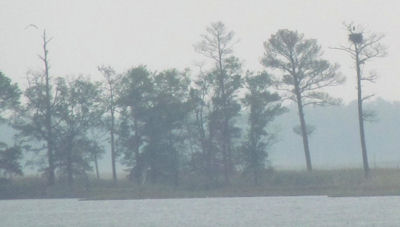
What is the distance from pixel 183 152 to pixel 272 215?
1575 inches

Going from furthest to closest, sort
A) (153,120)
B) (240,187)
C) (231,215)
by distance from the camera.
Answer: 1. (153,120)
2. (240,187)
3. (231,215)

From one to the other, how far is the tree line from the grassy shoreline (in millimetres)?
1452

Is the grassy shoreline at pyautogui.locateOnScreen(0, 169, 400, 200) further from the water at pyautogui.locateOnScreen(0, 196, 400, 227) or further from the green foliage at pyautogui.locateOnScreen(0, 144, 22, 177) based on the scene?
the water at pyautogui.locateOnScreen(0, 196, 400, 227)

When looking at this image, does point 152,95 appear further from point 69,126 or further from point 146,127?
point 69,126

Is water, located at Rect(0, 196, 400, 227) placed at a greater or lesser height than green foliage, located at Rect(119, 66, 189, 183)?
lesser

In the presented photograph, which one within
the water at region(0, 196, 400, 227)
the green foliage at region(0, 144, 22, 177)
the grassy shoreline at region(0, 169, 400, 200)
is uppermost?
the green foliage at region(0, 144, 22, 177)

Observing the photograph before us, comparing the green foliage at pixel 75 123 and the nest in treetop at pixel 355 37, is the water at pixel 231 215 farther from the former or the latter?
the green foliage at pixel 75 123

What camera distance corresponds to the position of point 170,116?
74.2 metres

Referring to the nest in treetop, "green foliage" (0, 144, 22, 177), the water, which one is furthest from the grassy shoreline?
the nest in treetop

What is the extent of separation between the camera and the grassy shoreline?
5662cm

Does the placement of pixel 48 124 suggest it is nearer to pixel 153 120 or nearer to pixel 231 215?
pixel 153 120

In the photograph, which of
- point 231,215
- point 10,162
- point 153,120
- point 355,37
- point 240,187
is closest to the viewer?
point 231,215

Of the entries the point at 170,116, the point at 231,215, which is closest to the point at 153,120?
the point at 170,116

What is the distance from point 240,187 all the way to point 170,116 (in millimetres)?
11848
